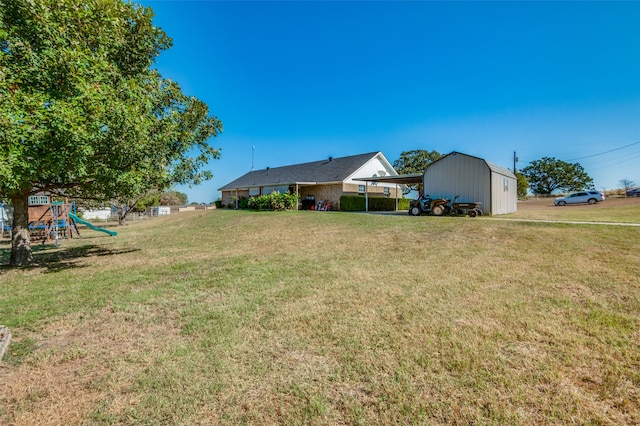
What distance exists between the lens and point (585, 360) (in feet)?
10.1

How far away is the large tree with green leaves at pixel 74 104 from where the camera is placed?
532 centimetres

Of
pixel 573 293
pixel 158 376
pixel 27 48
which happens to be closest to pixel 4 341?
pixel 158 376

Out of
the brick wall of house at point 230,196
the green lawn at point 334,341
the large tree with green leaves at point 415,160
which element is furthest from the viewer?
the large tree with green leaves at point 415,160

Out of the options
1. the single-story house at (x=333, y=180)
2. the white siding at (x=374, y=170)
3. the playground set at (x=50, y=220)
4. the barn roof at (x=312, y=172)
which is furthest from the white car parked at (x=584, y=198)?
the playground set at (x=50, y=220)

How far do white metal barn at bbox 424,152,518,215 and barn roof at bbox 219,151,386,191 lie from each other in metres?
8.87

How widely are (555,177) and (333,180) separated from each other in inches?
2312

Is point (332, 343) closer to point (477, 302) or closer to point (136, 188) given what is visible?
point (477, 302)

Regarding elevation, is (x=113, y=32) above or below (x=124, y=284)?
above

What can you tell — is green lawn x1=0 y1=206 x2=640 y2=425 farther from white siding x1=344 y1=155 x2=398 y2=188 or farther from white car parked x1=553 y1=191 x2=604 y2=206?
white car parked x1=553 y1=191 x2=604 y2=206

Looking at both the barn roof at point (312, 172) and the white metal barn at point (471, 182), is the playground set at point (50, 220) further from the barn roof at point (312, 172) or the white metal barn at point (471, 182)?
the white metal barn at point (471, 182)

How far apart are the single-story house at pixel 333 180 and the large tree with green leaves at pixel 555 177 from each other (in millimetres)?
49440

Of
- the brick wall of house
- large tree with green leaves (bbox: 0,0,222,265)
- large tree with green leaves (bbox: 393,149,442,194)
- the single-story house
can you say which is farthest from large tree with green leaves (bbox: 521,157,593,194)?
large tree with green leaves (bbox: 0,0,222,265)

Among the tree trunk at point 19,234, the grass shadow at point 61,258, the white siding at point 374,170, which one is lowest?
the grass shadow at point 61,258

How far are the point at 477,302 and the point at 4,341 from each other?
647 cm
